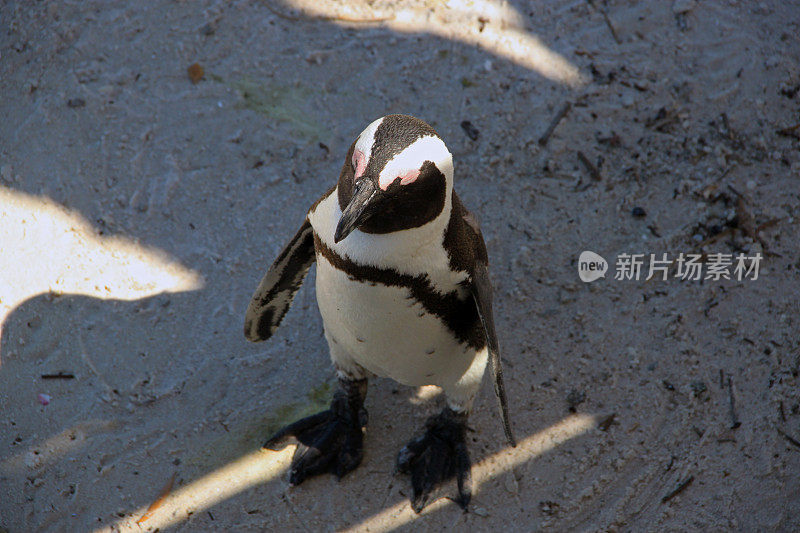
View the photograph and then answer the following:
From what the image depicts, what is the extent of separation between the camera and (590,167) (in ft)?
8.90

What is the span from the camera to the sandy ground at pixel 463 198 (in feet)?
6.71

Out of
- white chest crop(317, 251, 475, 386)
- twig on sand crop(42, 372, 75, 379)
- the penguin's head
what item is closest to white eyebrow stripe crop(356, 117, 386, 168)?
the penguin's head

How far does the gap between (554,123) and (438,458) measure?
1.45 metres

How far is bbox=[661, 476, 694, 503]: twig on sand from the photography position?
6.66 ft

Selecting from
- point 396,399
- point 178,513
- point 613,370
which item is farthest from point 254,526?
point 613,370

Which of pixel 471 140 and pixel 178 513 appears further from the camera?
pixel 471 140

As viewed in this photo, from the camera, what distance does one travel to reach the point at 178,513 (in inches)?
78.0

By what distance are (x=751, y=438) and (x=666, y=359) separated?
34cm

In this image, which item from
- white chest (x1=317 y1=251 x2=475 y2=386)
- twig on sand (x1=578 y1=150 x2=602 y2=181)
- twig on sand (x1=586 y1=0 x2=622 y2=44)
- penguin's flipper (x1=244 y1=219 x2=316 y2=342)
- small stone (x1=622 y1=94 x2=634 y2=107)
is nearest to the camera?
white chest (x1=317 y1=251 x2=475 y2=386)

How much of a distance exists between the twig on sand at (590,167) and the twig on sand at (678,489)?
1.15 m

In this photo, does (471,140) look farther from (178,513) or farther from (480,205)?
(178,513)

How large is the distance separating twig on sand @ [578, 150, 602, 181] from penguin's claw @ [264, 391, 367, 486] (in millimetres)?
1273

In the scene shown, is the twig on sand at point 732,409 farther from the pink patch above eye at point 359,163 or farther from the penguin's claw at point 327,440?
the pink patch above eye at point 359,163

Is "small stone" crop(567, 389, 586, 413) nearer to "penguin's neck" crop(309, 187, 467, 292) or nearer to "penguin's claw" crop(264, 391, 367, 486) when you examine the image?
"penguin's claw" crop(264, 391, 367, 486)
